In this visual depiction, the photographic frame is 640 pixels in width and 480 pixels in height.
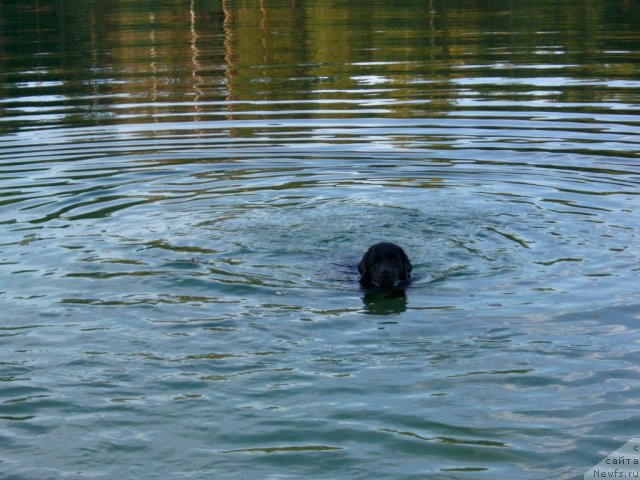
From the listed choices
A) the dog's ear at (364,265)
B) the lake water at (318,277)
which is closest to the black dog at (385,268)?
the dog's ear at (364,265)

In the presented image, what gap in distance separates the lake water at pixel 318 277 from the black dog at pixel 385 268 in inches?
8.7

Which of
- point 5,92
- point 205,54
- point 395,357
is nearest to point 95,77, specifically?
point 5,92

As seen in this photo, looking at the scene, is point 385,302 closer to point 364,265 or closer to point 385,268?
point 385,268

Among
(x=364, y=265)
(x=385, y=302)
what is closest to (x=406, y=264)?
(x=364, y=265)

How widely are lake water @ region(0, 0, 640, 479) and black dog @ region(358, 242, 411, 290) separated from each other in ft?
0.73

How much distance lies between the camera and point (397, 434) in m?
7.42

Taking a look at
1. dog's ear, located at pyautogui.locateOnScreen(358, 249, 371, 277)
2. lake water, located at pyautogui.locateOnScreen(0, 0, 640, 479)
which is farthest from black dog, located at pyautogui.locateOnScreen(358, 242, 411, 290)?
lake water, located at pyautogui.locateOnScreen(0, 0, 640, 479)

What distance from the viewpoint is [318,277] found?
36.3 ft

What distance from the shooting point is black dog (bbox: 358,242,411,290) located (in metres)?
10.5

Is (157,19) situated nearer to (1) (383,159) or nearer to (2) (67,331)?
(1) (383,159)

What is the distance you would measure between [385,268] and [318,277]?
2.80 feet

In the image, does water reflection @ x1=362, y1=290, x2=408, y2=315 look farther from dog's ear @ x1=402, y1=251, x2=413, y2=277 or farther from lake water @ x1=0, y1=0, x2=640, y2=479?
dog's ear @ x1=402, y1=251, x2=413, y2=277

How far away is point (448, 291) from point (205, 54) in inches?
839

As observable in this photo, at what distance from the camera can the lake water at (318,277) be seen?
24.4 ft
